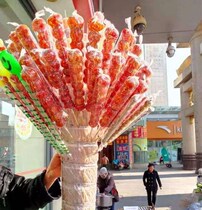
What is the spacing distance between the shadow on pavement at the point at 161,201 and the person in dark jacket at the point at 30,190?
681 cm

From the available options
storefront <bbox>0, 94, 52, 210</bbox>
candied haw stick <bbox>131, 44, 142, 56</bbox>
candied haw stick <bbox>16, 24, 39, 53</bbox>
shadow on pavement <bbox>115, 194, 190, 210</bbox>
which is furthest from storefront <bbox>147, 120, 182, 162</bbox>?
candied haw stick <bbox>16, 24, 39, 53</bbox>

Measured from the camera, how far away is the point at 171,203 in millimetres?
8375

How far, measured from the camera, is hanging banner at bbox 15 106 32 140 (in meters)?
2.86

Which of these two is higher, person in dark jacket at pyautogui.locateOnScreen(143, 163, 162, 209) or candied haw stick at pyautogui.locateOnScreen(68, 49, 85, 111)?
Result: candied haw stick at pyautogui.locateOnScreen(68, 49, 85, 111)

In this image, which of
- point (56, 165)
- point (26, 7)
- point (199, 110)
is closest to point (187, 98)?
point (199, 110)

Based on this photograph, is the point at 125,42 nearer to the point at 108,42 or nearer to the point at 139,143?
the point at 108,42

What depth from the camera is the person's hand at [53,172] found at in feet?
4.26

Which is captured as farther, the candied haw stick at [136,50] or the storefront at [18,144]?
the storefront at [18,144]

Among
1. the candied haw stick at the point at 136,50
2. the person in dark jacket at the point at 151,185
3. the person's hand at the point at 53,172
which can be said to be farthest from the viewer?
the person in dark jacket at the point at 151,185

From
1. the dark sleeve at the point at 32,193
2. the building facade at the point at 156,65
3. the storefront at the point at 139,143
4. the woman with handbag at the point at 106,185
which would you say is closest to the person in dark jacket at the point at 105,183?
the woman with handbag at the point at 106,185

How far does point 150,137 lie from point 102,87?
2519cm

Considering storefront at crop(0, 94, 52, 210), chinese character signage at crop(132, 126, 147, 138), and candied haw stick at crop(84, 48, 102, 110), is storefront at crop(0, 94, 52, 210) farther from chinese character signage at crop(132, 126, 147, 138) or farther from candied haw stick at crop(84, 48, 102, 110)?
chinese character signage at crop(132, 126, 147, 138)

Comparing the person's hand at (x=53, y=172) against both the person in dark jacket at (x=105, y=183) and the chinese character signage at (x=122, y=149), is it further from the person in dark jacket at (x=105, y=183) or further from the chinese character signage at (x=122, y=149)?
the chinese character signage at (x=122, y=149)

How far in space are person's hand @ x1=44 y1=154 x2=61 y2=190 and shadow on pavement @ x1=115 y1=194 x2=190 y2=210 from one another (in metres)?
6.85
